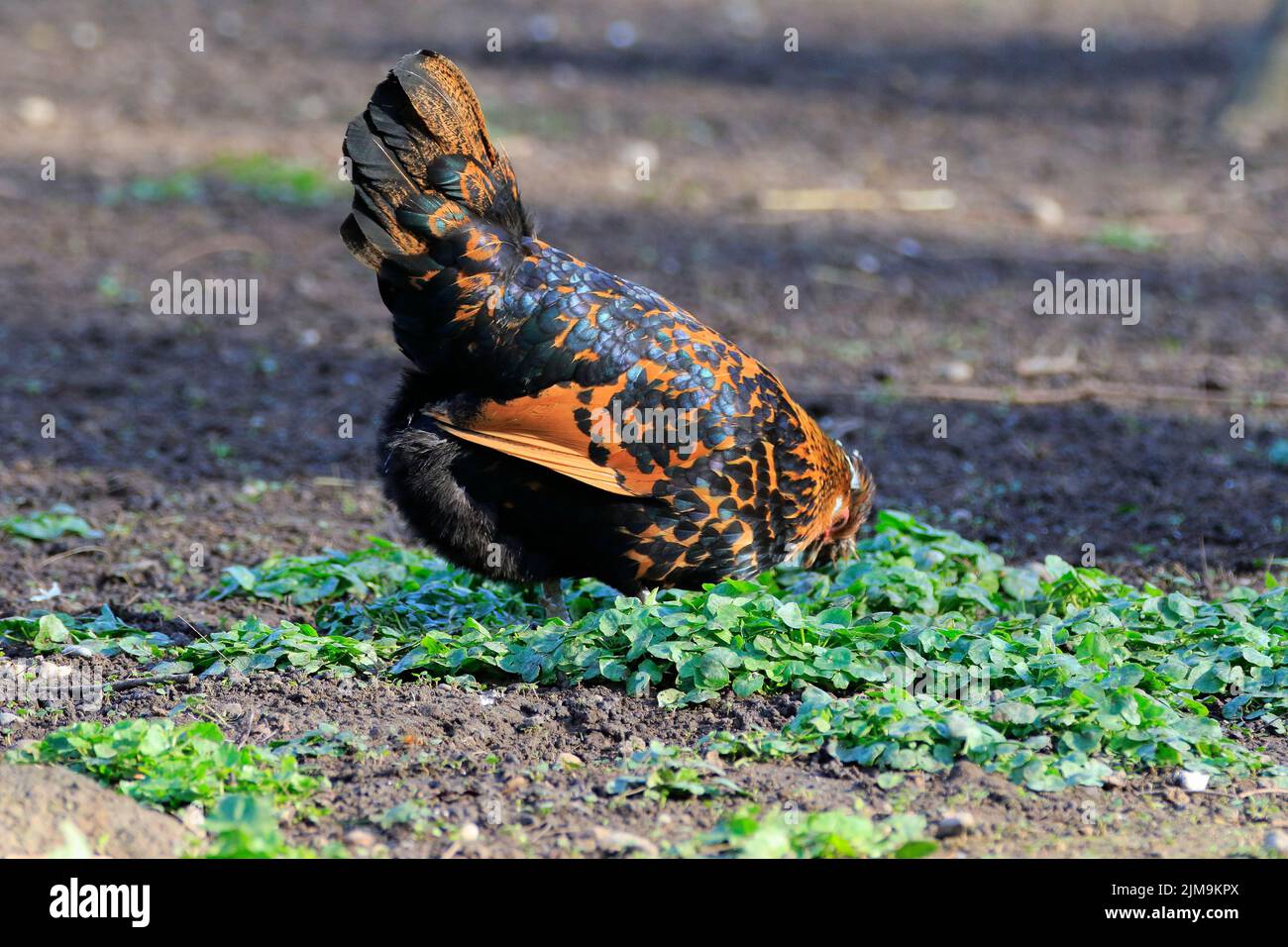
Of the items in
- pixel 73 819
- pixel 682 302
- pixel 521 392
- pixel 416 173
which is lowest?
pixel 73 819

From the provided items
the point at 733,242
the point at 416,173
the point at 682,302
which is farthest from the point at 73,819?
the point at 733,242

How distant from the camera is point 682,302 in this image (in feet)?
31.1

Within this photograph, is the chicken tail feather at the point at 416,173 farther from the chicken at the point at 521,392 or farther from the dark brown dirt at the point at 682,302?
the dark brown dirt at the point at 682,302

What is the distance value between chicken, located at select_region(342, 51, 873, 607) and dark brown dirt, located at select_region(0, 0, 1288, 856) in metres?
0.67

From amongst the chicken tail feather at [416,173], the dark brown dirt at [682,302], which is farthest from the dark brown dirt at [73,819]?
the chicken tail feather at [416,173]

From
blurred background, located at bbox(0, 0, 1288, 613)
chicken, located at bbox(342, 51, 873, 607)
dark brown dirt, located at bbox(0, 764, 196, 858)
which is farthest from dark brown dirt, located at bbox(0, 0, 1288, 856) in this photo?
chicken, located at bbox(342, 51, 873, 607)

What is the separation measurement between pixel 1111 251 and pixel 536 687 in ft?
25.3

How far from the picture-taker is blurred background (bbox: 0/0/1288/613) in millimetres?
6891

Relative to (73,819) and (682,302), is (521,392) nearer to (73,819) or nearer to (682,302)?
(73,819)

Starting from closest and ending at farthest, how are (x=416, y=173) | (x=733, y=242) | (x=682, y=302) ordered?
(x=416, y=173), (x=682, y=302), (x=733, y=242)

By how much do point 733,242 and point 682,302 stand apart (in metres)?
1.68

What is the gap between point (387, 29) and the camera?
54.3ft

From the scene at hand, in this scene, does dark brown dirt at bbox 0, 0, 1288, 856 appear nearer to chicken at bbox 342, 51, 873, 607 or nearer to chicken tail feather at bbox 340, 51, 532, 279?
chicken at bbox 342, 51, 873, 607
